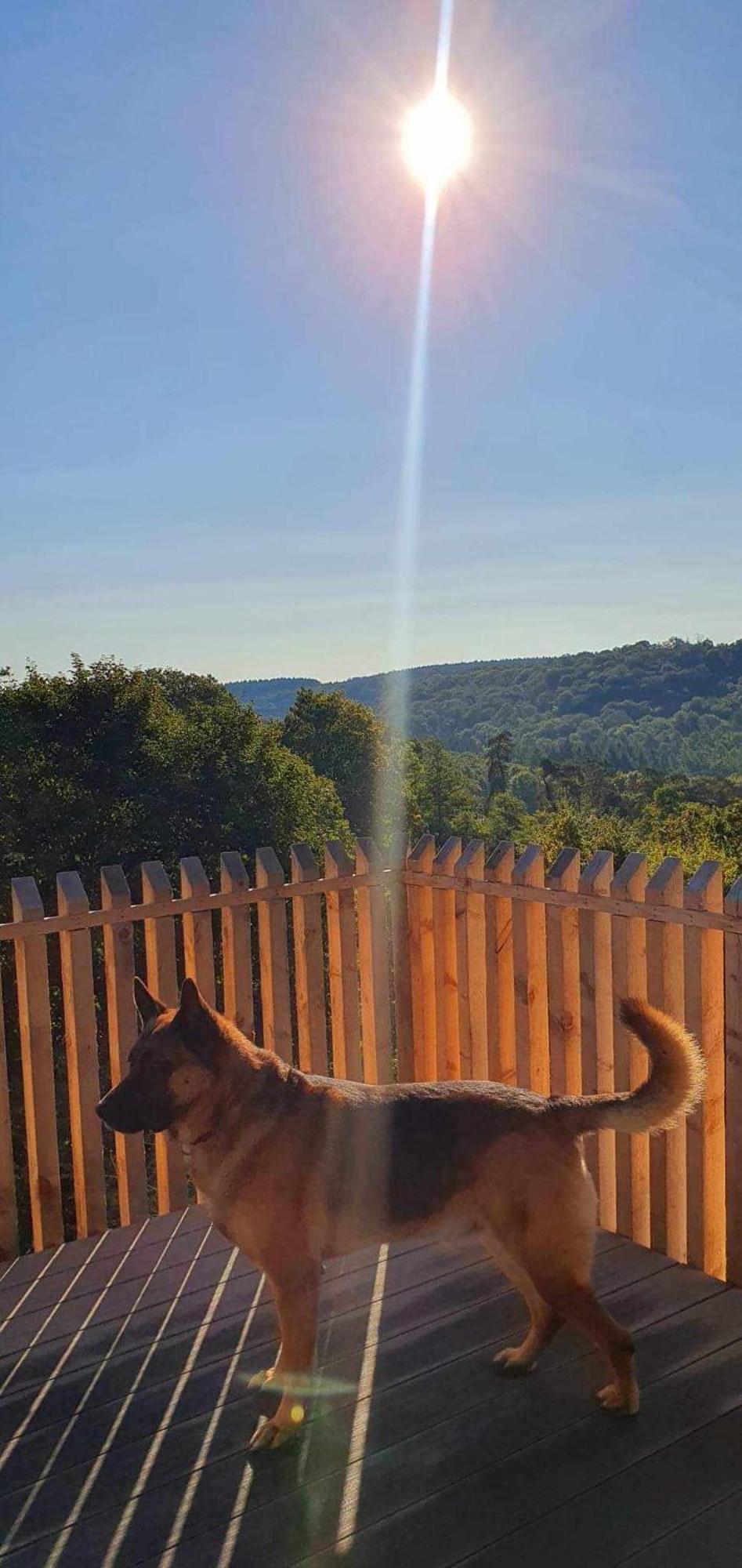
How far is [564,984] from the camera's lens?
4.39 meters

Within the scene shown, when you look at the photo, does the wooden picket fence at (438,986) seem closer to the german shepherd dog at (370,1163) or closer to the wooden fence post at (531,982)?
the wooden fence post at (531,982)

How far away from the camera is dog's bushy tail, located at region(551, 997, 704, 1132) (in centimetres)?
287

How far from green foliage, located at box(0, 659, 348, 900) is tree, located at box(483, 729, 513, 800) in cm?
5285

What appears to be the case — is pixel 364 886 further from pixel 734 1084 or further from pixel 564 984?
pixel 734 1084

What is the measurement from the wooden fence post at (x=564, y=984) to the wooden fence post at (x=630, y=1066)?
211mm

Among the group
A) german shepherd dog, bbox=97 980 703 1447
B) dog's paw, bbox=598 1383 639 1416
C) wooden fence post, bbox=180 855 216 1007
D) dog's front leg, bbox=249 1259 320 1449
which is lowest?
dog's paw, bbox=598 1383 639 1416

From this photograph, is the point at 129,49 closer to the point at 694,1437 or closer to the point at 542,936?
the point at 542,936

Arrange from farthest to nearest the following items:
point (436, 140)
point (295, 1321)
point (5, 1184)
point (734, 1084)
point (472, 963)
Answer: point (436, 140) → point (472, 963) → point (5, 1184) → point (734, 1084) → point (295, 1321)

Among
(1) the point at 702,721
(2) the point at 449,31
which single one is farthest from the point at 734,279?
(1) the point at 702,721

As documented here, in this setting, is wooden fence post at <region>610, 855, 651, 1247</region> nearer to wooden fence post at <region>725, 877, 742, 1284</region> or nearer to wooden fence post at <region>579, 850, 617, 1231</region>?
wooden fence post at <region>579, 850, 617, 1231</region>

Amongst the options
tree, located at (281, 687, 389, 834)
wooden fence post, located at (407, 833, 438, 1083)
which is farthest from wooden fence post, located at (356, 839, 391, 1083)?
tree, located at (281, 687, 389, 834)

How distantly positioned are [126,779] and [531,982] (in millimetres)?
24956

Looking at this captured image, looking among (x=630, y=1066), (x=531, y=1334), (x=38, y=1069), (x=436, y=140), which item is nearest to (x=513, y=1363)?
(x=531, y=1334)

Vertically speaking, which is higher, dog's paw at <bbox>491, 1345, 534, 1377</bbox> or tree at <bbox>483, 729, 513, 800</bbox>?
dog's paw at <bbox>491, 1345, 534, 1377</bbox>
